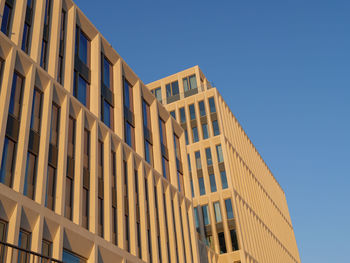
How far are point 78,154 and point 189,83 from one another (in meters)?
38.8

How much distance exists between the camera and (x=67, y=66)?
996 inches

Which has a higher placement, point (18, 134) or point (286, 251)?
point (286, 251)

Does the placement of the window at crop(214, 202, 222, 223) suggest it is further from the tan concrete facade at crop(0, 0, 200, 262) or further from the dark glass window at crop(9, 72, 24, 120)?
the dark glass window at crop(9, 72, 24, 120)

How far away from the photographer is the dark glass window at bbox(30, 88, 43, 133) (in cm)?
2073

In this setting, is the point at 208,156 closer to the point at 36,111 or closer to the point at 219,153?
the point at 219,153

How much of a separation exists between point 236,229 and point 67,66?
27.1 metres

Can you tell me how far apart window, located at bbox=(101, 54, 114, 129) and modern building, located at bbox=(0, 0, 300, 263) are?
0.29ft

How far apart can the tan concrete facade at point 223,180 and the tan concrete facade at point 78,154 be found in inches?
480

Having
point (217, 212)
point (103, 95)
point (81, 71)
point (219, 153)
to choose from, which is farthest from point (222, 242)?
point (81, 71)

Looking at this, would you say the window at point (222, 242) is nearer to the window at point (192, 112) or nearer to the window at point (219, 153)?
the window at point (219, 153)

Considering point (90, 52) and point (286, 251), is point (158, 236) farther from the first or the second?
point (286, 251)

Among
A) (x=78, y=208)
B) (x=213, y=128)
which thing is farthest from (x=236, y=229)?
(x=78, y=208)

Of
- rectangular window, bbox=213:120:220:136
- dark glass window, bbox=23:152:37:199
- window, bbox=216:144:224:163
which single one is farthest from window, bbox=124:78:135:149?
rectangular window, bbox=213:120:220:136

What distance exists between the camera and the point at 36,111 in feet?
69.8
